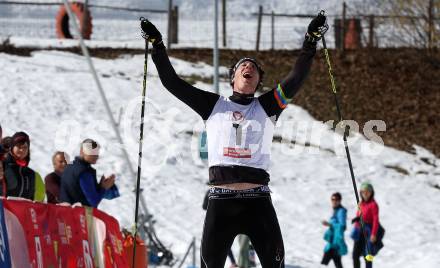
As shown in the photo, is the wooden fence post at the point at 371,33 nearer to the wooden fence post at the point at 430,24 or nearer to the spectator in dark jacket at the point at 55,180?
the wooden fence post at the point at 430,24

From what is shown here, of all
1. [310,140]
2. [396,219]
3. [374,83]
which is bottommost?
[396,219]

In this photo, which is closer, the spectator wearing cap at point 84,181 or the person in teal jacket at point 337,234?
the spectator wearing cap at point 84,181

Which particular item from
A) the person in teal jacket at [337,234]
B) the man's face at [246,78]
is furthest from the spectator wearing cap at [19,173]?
the person in teal jacket at [337,234]

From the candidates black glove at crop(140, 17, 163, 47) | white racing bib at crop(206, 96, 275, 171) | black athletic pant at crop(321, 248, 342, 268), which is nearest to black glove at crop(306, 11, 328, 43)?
white racing bib at crop(206, 96, 275, 171)

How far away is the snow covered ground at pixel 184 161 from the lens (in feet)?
52.3

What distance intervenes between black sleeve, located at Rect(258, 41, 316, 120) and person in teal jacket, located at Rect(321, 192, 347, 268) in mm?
6607

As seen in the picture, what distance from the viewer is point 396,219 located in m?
17.7

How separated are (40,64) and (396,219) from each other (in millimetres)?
9907

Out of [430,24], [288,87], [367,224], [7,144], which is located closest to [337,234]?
[367,224]

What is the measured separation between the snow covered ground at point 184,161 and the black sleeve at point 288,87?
26.1 feet

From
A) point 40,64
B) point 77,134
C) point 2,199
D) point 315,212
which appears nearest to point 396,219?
point 315,212

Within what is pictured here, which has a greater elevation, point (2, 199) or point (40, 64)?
point (40, 64)

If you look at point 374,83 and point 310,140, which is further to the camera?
point 374,83

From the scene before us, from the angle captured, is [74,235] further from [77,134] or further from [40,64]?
[40,64]
